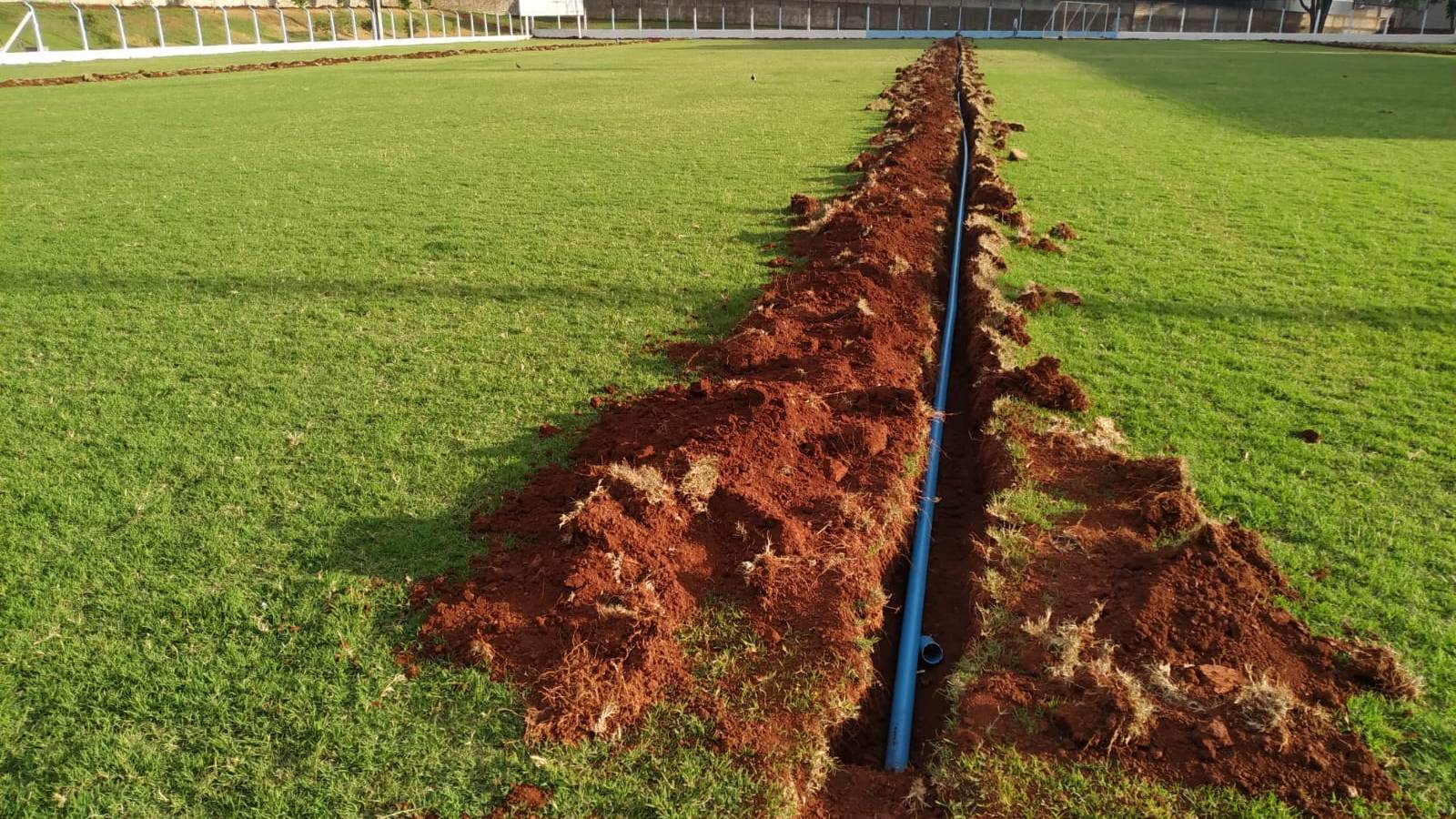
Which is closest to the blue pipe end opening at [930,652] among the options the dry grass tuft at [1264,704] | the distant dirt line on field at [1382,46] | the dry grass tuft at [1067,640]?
the dry grass tuft at [1067,640]

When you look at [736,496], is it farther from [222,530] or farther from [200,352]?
[200,352]

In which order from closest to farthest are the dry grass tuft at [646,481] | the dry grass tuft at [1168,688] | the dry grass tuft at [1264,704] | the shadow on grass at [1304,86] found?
the dry grass tuft at [1264,704] → the dry grass tuft at [1168,688] → the dry grass tuft at [646,481] → the shadow on grass at [1304,86]

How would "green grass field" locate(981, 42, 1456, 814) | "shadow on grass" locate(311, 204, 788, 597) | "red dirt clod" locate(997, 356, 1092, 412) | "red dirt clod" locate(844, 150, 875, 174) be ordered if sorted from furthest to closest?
"red dirt clod" locate(844, 150, 875, 174) < "red dirt clod" locate(997, 356, 1092, 412) < "shadow on grass" locate(311, 204, 788, 597) < "green grass field" locate(981, 42, 1456, 814)

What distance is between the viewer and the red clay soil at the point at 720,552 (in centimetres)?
250

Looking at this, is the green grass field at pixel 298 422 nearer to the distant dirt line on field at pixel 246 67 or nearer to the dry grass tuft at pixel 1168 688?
the dry grass tuft at pixel 1168 688

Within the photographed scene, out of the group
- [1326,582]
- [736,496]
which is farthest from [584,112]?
[1326,582]

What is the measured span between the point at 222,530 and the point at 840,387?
2.78 meters

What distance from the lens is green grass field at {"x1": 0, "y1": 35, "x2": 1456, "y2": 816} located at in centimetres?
234

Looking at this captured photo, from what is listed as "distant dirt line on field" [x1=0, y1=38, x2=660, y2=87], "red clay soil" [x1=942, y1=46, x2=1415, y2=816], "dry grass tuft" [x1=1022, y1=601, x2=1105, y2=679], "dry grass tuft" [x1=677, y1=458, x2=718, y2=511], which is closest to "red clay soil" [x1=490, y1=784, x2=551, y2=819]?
"red clay soil" [x1=942, y1=46, x2=1415, y2=816]

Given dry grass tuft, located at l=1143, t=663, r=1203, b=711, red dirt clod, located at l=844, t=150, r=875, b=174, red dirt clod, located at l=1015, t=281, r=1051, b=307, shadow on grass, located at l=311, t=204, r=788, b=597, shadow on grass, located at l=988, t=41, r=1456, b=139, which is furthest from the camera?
shadow on grass, located at l=988, t=41, r=1456, b=139

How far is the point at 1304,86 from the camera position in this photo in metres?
19.1

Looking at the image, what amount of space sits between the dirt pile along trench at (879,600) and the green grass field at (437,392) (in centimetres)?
14

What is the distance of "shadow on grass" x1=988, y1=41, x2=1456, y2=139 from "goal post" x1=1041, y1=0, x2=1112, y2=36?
22.5 m

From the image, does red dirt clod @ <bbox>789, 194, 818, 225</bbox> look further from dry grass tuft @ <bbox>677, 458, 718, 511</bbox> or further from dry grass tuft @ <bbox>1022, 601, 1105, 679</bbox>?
dry grass tuft @ <bbox>1022, 601, 1105, 679</bbox>
